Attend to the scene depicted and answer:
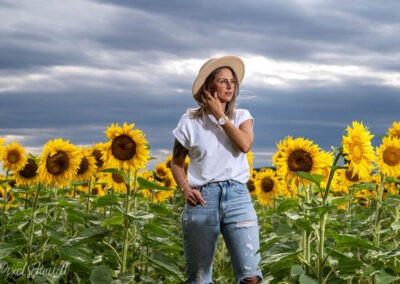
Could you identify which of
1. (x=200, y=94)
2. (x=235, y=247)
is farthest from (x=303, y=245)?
(x=200, y=94)

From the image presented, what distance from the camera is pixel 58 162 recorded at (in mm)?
7086

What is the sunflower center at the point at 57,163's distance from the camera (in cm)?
697

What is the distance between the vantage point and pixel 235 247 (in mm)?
5117

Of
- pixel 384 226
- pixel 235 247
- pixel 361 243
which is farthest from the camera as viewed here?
pixel 384 226

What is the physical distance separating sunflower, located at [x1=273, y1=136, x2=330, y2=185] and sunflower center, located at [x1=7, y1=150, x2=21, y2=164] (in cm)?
448

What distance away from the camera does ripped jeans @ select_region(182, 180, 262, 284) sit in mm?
5101

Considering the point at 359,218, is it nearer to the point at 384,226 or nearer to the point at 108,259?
the point at 384,226

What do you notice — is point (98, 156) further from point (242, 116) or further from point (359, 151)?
point (359, 151)

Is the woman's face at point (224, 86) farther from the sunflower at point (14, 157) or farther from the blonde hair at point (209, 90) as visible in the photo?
the sunflower at point (14, 157)

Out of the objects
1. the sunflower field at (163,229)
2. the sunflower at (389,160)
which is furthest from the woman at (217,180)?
the sunflower at (389,160)

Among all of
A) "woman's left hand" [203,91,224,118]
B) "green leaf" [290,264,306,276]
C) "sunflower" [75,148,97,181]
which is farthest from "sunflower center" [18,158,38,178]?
"green leaf" [290,264,306,276]

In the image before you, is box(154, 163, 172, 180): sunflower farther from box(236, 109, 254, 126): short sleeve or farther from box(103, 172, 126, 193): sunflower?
box(236, 109, 254, 126): short sleeve

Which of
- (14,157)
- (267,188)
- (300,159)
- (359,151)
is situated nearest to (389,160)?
(300,159)

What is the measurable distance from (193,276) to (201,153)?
Result: 3.35 feet
